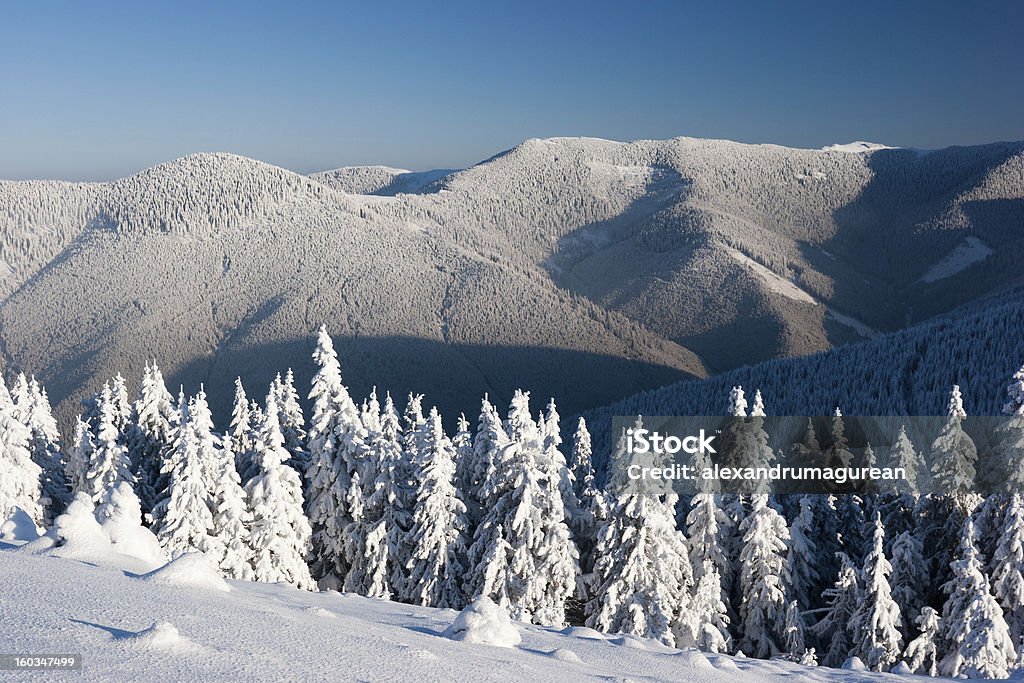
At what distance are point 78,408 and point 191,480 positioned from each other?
598 ft

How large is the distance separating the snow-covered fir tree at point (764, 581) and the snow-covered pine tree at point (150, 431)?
82.6ft

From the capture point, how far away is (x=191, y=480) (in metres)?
26.6

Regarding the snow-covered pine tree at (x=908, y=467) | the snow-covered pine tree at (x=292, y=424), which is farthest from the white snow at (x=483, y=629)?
the snow-covered pine tree at (x=292, y=424)

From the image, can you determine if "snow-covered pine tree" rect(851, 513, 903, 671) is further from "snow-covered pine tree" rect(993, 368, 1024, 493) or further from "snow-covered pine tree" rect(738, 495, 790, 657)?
"snow-covered pine tree" rect(993, 368, 1024, 493)

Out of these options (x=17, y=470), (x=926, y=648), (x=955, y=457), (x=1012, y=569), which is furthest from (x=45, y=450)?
(x=1012, y=569)

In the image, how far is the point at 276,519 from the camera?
27.0 metres

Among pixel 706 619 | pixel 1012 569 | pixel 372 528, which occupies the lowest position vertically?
pixel 706 619

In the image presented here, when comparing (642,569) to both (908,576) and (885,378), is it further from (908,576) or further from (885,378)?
(885,378)

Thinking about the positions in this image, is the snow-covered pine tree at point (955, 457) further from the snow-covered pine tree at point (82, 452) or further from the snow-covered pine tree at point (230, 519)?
the snow-covered pine tree at point (82, 452)

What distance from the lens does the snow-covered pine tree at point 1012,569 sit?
73.0ft

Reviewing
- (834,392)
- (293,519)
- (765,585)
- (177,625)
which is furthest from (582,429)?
(834,392)

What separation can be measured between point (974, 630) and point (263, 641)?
21.4m

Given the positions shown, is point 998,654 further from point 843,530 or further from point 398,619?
point 398,619

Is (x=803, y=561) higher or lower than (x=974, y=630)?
higher
